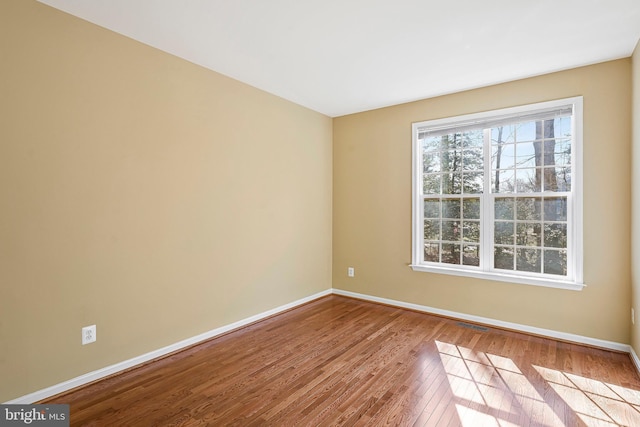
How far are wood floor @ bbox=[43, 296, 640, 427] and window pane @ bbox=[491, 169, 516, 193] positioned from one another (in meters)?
1.55

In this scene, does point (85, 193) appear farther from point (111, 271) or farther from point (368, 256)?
point (368, 256)

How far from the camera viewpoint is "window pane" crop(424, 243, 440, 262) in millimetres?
4156

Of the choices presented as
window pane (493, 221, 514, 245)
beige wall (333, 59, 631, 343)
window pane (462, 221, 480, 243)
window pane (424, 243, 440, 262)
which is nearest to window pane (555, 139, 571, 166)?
beige wall (333, 59, 631, 343)

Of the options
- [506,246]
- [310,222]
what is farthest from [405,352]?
[310,222]

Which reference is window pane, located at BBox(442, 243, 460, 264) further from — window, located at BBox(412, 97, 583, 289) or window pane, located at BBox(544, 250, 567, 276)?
window pane, located at BBox(544, 250, 567, 276)

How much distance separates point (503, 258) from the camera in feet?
12.0

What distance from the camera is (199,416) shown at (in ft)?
6.88

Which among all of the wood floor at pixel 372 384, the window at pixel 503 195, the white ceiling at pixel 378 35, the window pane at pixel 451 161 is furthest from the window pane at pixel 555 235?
the white ceiling at pixel 378 35

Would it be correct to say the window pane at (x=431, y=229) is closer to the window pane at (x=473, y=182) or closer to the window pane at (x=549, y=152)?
the window pane at (x=473, y=182)

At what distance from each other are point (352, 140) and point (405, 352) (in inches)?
118

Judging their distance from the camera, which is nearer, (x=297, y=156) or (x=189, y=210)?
(x=189, y=210)

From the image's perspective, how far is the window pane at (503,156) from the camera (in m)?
3.62

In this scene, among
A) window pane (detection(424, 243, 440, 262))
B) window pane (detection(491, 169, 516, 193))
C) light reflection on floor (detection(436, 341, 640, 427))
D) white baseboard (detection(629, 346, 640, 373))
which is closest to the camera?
light reflection on floor (detection(436, 341, 640, 427))

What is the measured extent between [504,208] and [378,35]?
234 cm
